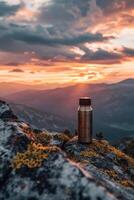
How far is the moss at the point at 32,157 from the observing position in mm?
9861

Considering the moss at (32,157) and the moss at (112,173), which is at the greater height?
the moss at (32,157)

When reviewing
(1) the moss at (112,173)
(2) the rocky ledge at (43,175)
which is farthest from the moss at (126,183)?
(1) the moss at (112,173)

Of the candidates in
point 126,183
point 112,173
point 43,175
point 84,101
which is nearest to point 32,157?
point 43,175

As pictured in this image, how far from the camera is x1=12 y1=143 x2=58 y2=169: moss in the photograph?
9.86m

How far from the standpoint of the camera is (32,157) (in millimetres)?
10211

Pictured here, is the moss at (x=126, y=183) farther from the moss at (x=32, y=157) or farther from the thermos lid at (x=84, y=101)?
the thermos lid at (x=84, y=101)

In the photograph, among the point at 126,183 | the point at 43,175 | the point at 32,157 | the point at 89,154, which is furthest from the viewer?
the point at 89,154

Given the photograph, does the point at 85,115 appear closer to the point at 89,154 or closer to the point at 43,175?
the point at 89,154

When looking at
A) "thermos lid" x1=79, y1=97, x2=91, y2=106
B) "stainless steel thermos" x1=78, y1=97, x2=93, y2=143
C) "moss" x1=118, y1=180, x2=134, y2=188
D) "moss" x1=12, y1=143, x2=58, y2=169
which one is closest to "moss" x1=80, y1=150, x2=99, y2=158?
"stainless steel thermos" x1=78, y1=97, x2=93, y2=143

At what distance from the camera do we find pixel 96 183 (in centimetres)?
871

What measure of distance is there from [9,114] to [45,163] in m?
4.51

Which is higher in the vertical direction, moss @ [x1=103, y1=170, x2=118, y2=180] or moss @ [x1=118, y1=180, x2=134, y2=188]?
moss @ [x1=103, y1=170, x2=118, y2=180]

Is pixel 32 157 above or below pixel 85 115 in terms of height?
below

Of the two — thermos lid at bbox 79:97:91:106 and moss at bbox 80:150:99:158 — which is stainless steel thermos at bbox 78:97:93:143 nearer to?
thermos lid at bbox 79:97:91:106
